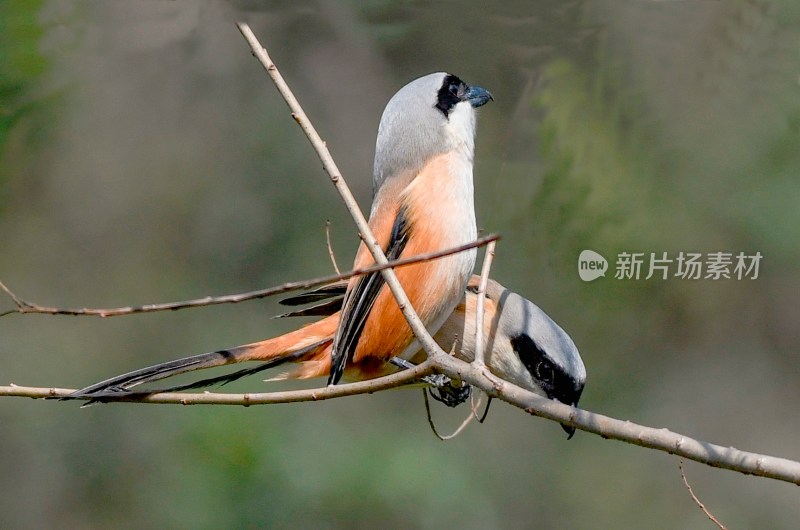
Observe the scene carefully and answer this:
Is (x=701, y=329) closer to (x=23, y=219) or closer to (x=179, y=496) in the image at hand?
(x=179, y=496)

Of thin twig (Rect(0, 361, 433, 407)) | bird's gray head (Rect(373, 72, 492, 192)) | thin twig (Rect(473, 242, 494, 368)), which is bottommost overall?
thin twig (Rect(0, 361, 433, 407))

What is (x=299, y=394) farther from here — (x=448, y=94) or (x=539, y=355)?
(x=448, y=94)

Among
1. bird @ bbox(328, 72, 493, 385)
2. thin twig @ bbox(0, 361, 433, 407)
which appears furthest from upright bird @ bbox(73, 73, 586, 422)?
thin twig @ bbox(0, 361, 433, 407)

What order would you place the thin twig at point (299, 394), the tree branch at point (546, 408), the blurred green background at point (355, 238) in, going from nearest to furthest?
the tree branch at point (546, 408) < the thin twig at point (299, 394) < the blurred green background at point (355, 238)

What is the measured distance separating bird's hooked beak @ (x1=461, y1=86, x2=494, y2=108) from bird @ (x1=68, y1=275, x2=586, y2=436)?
0.55 metres

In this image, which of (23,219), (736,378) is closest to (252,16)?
(23,219)

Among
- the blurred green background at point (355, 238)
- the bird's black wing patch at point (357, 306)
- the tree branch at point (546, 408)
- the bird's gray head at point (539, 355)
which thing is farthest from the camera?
the blurred green background at point (355, 238)

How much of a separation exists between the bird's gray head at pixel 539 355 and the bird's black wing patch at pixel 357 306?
1.41 ft

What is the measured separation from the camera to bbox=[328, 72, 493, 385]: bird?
8.13ft

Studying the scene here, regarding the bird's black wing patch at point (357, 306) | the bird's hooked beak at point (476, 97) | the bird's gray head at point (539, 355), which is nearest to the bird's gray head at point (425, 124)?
the bird's hooked beak at point (476, 97)

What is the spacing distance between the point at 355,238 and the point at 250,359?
7.73 feet

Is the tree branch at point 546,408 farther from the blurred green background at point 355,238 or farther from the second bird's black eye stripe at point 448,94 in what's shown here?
the blurred green background at point 355,238

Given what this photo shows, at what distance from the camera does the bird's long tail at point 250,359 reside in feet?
6.91

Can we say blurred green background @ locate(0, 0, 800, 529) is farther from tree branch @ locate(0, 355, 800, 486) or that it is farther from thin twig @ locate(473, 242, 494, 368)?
tree branch @ locate(0, 355, 800, 486)
